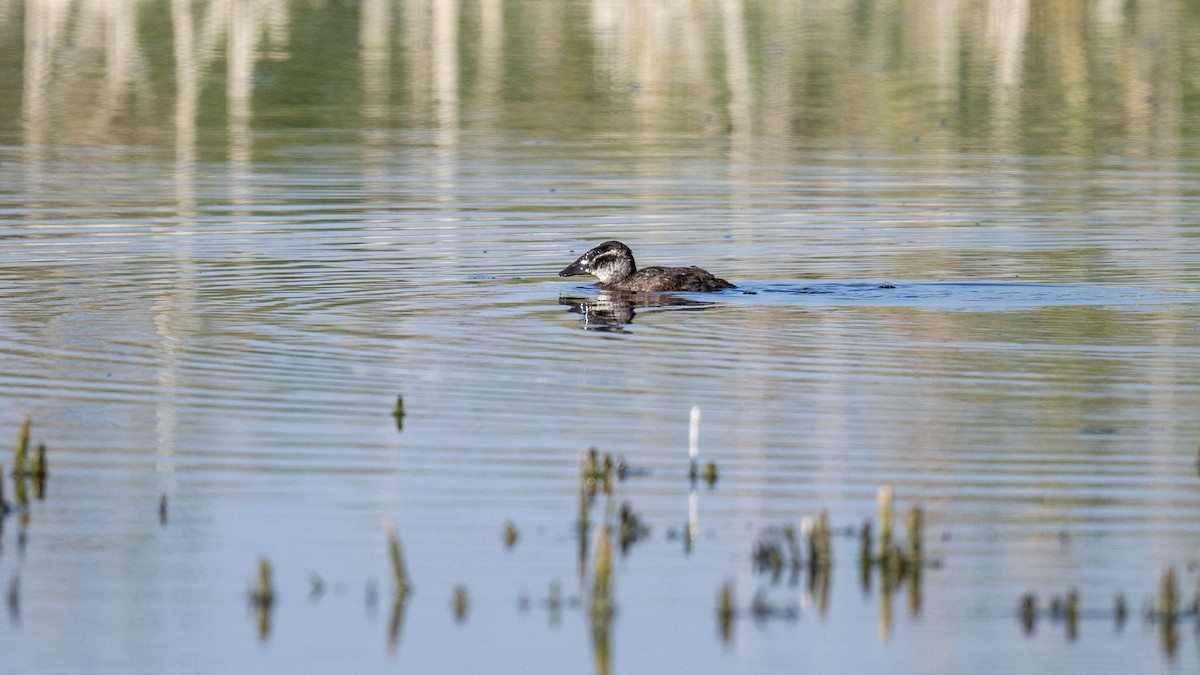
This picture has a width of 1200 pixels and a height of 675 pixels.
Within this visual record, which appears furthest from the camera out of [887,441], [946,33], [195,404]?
[946,33]

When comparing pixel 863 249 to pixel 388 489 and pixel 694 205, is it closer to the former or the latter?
pixel 694 205

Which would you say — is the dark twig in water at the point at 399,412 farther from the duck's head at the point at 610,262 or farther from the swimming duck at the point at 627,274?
the duck's head at the point at 610,262

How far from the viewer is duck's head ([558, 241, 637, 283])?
1565 cm

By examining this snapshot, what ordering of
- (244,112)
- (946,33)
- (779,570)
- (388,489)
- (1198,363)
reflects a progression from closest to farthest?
(779,570), (388,489), (1198,363), (244,112), (946,33)

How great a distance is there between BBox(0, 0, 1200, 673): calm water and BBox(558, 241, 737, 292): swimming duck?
0.16m

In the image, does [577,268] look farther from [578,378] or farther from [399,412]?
[399,412]

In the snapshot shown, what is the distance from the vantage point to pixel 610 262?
1568cm

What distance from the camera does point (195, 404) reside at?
35.0ft

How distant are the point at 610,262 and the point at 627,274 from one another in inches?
6.3

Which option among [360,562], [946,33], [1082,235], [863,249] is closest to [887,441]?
[360,562]

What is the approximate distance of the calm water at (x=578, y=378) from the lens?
23.2ft

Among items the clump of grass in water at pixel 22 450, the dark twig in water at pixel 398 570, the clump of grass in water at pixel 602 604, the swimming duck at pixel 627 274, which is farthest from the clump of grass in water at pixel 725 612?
the swimming duck at pixel 627 274

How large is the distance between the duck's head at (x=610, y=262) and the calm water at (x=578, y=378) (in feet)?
1.13

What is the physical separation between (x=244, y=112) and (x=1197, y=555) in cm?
2448
